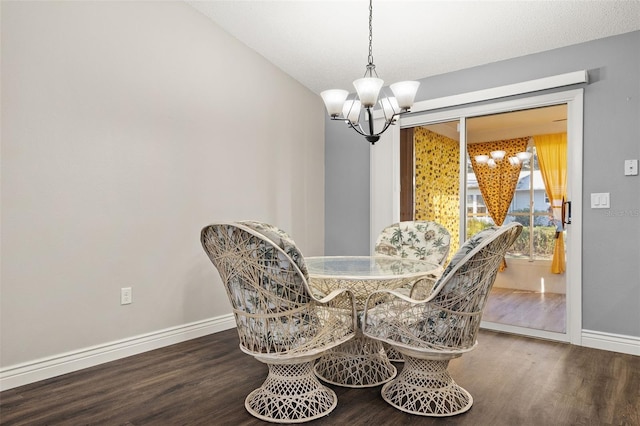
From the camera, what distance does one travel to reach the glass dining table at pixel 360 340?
228cm

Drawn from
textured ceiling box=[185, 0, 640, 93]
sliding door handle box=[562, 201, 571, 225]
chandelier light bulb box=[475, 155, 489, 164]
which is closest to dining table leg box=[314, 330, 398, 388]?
sliding door handle box=[562, 201, 571, 225]

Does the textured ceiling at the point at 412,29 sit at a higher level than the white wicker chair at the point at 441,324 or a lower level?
higher

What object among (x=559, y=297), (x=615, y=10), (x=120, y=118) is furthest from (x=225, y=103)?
(x=559, y=297)

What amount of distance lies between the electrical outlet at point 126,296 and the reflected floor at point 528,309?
2800 millimetres

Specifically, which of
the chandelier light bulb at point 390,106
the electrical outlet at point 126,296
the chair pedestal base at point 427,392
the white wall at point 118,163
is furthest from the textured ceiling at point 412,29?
the chair pedestal base at point 427,392

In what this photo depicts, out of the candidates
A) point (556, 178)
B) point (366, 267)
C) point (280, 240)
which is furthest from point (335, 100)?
point (556, 178)

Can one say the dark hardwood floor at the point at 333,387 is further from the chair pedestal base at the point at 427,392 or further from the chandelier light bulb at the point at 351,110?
the chandelier light bulb at the point at 351,110

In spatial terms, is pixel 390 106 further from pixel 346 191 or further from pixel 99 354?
pixel 99 354

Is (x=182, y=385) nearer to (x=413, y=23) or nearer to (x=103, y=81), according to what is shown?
(x=103, y=81)

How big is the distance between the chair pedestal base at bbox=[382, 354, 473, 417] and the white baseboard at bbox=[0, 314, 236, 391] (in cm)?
182

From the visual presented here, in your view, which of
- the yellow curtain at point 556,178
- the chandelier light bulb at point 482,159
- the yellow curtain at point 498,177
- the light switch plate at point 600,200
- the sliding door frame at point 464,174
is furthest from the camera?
the chandelier light bulb at point 482,159

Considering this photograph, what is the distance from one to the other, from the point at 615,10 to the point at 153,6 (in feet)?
10.9

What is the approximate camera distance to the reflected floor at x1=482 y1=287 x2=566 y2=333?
3.35m

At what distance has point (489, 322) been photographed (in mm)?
3631
